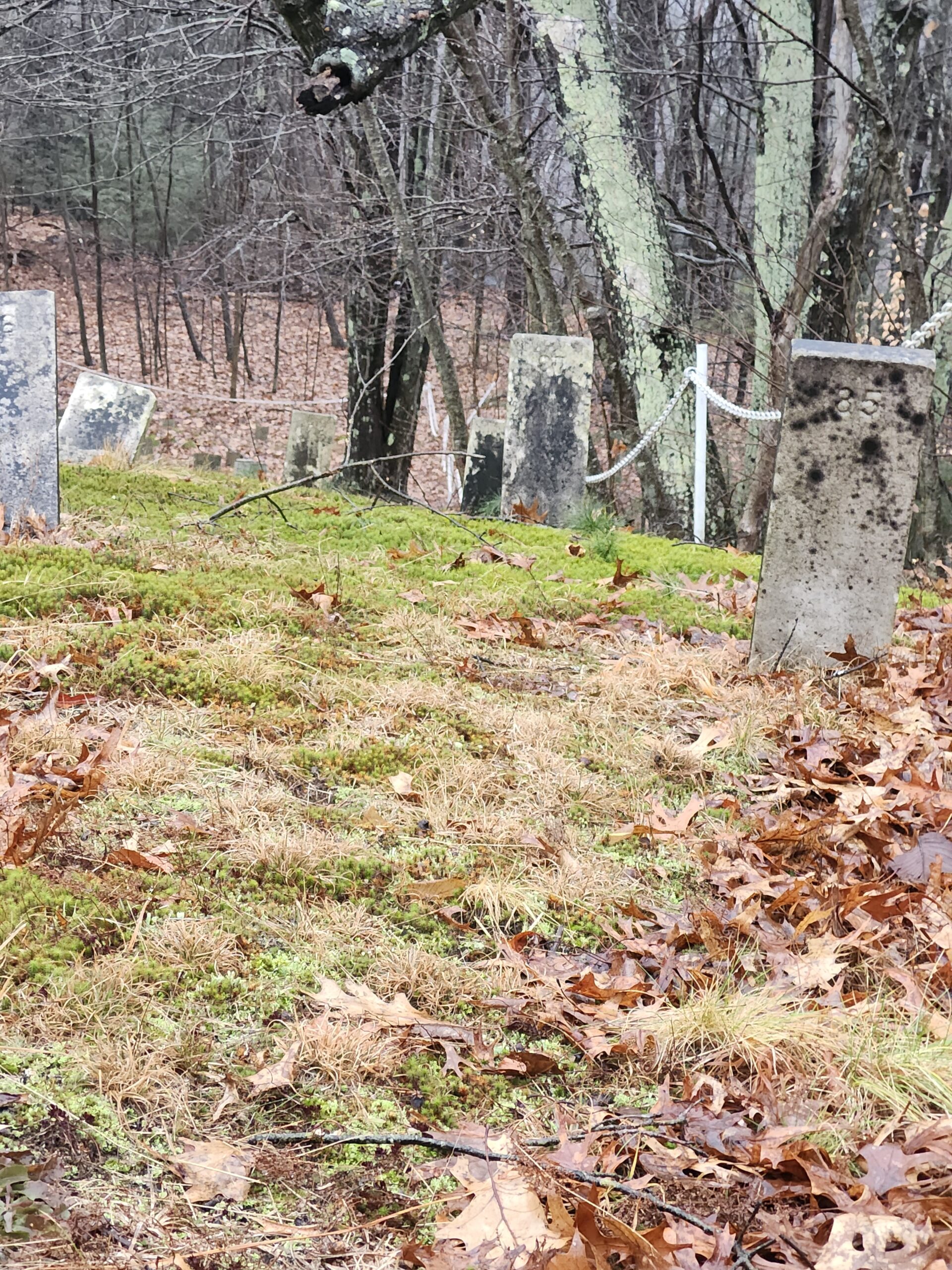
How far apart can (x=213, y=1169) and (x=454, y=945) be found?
89cm

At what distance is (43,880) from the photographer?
2.37 meters

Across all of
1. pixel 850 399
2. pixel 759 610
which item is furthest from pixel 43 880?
pixel 850 399

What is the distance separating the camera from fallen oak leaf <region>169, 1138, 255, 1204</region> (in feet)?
5.42

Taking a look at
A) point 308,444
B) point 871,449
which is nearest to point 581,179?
point 308,444

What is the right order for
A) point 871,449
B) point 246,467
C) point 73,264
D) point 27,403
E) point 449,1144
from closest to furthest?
point 449,1144
point 871,449
point 27,403
point 246,467
point 73,264

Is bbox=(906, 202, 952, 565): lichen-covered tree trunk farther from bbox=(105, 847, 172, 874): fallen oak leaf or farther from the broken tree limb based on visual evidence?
bbox=(105, 847, 172, 874): fallen oak leaf

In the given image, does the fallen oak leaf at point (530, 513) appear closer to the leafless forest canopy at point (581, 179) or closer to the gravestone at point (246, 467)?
the leafless forest canopy at point (581, 179)

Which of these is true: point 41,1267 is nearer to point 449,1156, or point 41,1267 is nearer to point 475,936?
point 449,1156

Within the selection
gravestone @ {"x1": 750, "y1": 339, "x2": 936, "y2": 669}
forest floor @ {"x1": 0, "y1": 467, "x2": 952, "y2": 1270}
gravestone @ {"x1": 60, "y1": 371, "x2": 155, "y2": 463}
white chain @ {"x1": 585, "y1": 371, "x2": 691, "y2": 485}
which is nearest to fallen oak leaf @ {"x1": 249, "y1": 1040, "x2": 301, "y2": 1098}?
forest floor @ {"x1": 0, "y1": 467, "x2": 952, "y2": 1270}

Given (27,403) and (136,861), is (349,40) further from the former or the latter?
(27,403)

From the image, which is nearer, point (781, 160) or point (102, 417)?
point (781, 160)

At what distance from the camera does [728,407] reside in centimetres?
738

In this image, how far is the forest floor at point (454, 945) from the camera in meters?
1.64

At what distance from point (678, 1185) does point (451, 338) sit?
21.5 meters
